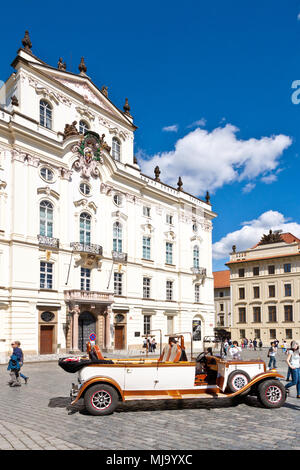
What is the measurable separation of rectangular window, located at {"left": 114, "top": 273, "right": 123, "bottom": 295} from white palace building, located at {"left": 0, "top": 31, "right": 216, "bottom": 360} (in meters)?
0.09

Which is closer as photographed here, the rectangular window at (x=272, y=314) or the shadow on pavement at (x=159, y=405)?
the shadow on pavement at (x=159, y=405)

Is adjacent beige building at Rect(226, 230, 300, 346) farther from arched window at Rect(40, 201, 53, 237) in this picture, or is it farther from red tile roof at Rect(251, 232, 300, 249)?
arched window at Rect(40, 201, 53, 237)

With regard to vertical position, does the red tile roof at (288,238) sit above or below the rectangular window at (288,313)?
above

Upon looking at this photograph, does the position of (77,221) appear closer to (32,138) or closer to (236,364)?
(32,138)

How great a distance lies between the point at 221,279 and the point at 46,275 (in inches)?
2079

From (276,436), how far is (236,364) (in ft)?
9.82

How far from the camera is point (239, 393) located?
10.9 meters

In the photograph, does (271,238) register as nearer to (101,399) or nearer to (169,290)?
(169,290)

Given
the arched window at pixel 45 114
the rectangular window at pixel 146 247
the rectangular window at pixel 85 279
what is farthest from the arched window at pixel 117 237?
the arched window at pixel 45 114

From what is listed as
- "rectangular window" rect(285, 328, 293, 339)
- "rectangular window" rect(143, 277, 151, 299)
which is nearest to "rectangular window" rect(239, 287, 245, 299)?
"rectangular window" rect(285, 328, 293, 339)

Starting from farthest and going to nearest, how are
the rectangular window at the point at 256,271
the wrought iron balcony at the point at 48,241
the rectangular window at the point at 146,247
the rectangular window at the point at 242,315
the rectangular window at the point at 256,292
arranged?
the rectangular window at the point at 242,315
the rectangular window at the point at 256,271
the rectangular window at the point at 256,292
the rectangular window at the point at 146,247
the wrought iron balcony at the point at 48,241

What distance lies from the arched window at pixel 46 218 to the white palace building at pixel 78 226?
0.27 ft

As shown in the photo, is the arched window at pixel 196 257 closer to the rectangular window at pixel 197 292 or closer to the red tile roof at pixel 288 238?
the rectangular window at pixel 197 292

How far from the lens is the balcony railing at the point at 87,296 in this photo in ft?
109
